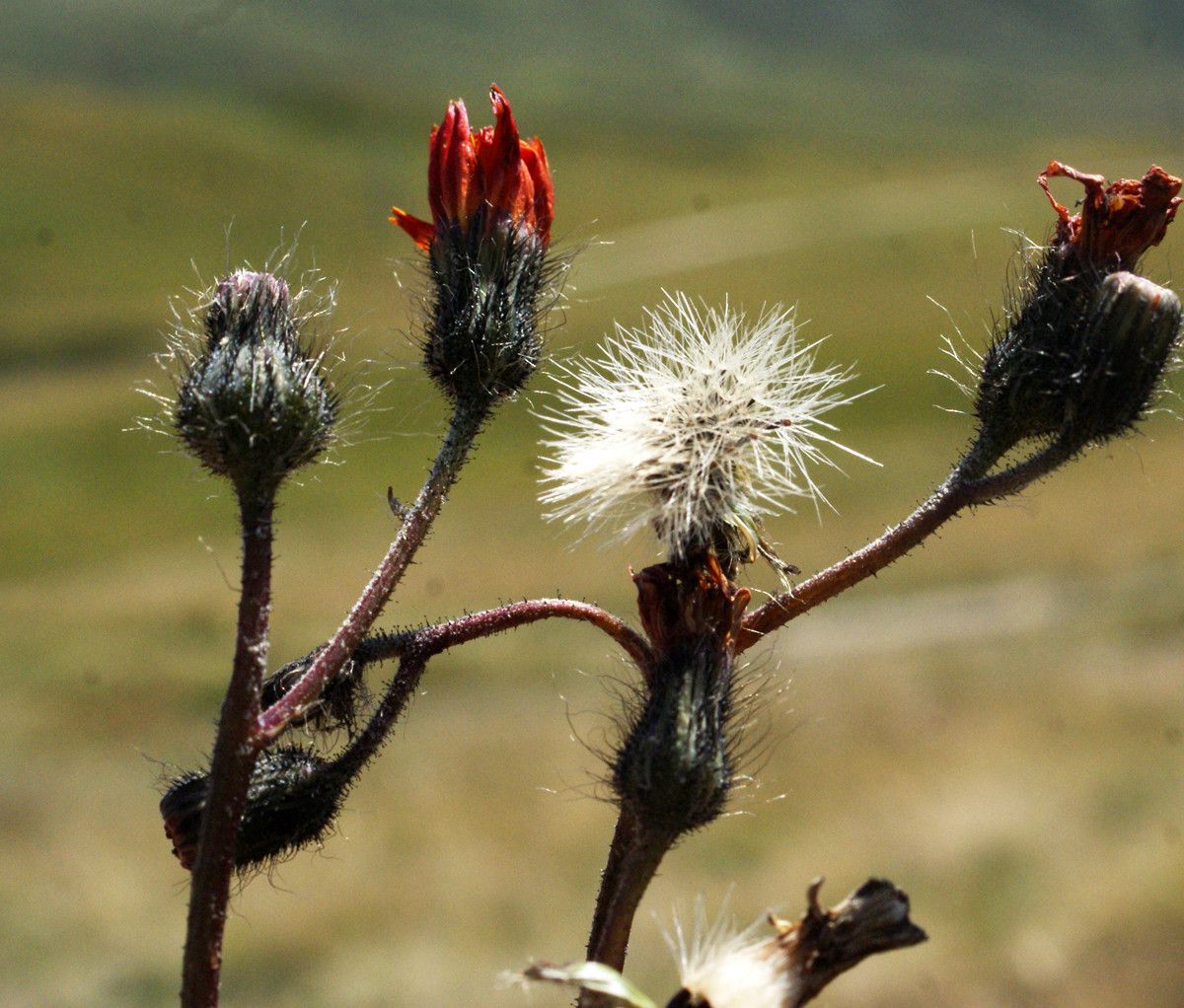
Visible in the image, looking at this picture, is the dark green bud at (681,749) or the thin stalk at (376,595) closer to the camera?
the thin stalk at (376,595)

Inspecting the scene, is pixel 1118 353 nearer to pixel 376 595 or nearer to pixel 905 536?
pixel 905 536

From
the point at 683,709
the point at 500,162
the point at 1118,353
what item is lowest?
the point at 683,709

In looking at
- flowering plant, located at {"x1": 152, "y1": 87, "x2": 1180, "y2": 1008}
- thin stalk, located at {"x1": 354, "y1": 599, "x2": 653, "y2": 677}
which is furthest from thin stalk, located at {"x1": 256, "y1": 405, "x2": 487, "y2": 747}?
thin stalk, located at {"x1": 354, "y1": 599, "x2": 653, "y2": 677}

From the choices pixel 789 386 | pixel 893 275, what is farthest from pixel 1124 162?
pixel 789 386

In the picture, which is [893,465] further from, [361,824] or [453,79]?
[453,79]

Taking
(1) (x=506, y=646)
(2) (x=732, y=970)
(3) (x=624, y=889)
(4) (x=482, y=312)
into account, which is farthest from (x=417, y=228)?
(1) (x=506, y=646)

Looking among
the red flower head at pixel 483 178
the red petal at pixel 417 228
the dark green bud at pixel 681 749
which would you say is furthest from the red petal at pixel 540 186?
the dark green bud at pixel 681 749

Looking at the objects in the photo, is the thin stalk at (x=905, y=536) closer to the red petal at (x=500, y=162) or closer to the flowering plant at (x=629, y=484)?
the flowering plant at (x=629, y=484)
